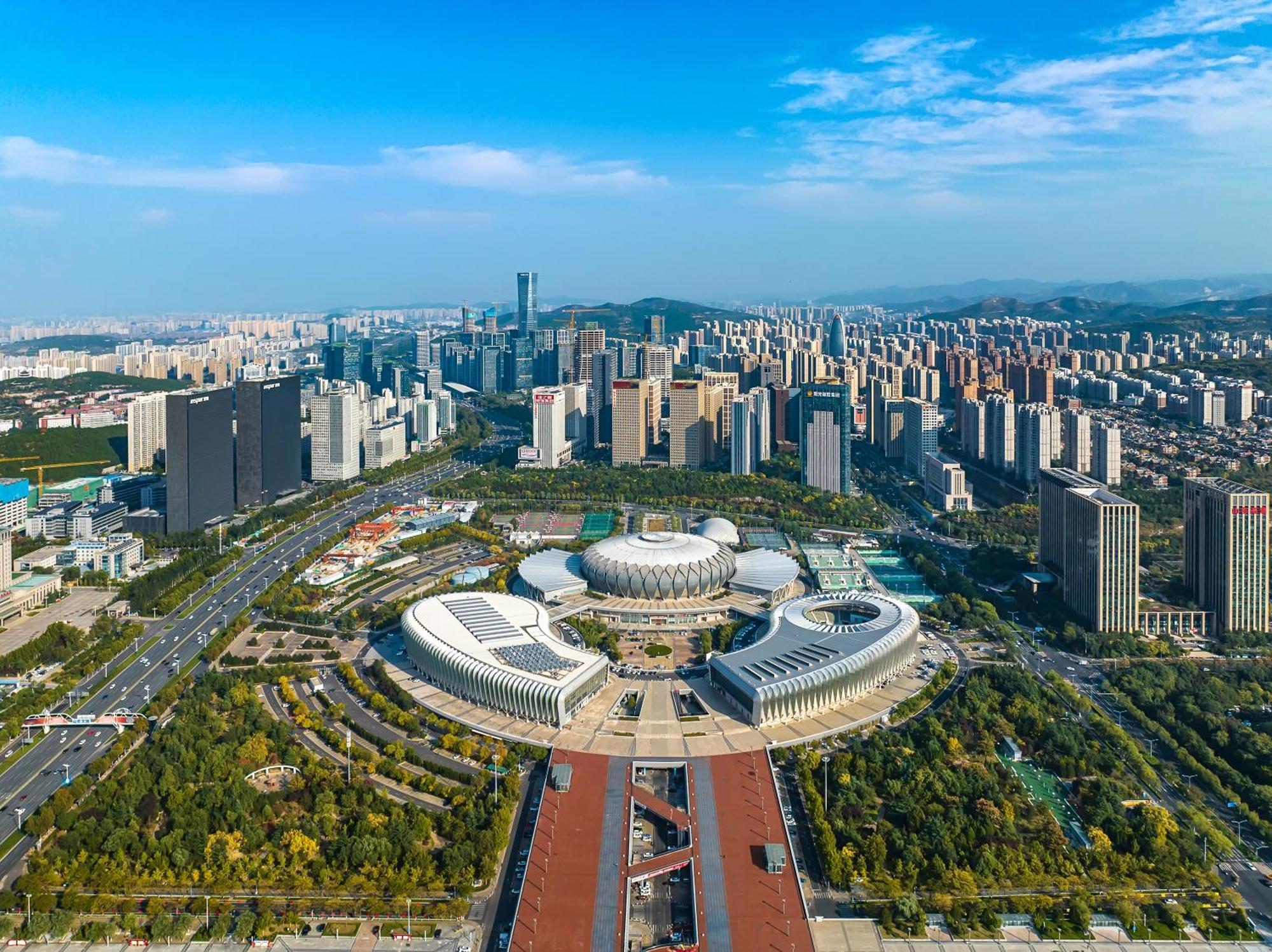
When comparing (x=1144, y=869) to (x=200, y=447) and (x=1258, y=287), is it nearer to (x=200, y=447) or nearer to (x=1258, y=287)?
(x=200, y=447)

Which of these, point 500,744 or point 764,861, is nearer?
point 764,861

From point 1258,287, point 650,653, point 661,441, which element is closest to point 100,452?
point 661,441

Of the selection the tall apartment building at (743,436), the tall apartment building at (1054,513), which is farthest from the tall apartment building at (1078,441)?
the tall apartment building at (743,436)

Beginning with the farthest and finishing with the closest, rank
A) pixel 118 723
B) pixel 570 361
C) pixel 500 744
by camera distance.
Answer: pixel 570 361 → pixel 118 723 → pixel 500 744

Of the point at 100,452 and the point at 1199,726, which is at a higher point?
the point at 100,452

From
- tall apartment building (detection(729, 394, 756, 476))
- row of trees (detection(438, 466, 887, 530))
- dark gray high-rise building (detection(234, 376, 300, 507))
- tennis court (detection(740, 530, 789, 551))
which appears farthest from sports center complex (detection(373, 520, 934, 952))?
dark gray high-rise building (detection(234, 376, 300, 507))

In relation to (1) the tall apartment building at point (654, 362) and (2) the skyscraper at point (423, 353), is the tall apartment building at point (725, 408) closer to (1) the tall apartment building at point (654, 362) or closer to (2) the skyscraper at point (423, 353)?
(1) the tall apartment building at point (654, 362)

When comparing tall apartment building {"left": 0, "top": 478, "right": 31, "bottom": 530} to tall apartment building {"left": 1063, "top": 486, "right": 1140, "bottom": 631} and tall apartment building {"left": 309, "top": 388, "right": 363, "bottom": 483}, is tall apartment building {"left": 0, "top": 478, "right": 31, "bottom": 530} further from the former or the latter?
tall apartment building {"left": 1063, "top": 486, "right": 1140, "bottom": 631}
